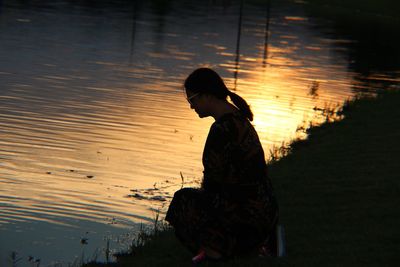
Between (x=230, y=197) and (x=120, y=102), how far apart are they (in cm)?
1284

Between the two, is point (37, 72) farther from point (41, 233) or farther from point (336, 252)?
point (336, 252)

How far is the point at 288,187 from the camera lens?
1149cm

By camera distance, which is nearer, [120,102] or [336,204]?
[336,204]

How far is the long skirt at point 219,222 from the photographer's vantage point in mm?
7555

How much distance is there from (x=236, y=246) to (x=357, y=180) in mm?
4238

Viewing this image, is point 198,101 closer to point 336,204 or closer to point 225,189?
point 225,189

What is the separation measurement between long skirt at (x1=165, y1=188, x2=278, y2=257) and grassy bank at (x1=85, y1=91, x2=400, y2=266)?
15cm

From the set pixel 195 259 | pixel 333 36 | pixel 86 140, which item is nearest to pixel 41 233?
pixel 195 259

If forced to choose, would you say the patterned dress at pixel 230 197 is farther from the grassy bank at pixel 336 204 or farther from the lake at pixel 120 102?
the lake at pixel 120 102

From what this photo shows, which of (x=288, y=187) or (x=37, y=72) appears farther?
(x=37, y=72)

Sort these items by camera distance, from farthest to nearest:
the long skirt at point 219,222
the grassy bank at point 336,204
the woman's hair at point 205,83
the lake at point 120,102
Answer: the lake at point 120,102
the grassy bank at point 336,204
the long skirt at point 219,222
the woman's hair at point 205,83

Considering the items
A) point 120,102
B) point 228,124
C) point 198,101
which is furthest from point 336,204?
point 120,102

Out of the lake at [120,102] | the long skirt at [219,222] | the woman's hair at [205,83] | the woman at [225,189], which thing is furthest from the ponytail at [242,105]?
the lake at [120,102]

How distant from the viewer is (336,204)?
10289 mm
